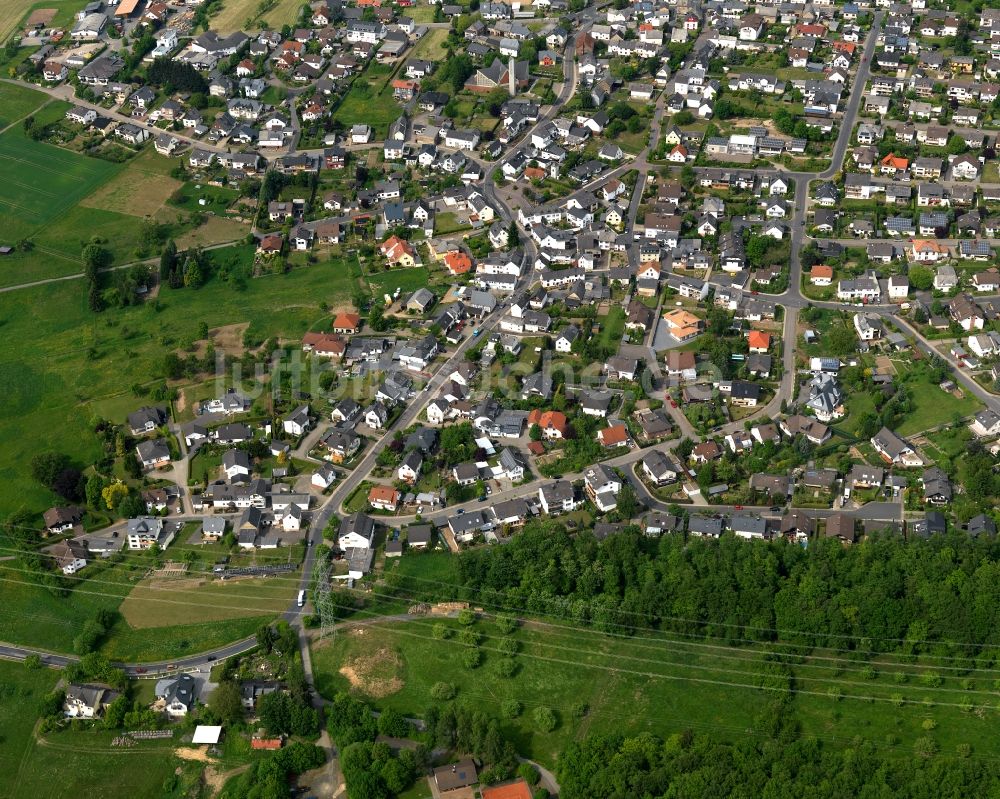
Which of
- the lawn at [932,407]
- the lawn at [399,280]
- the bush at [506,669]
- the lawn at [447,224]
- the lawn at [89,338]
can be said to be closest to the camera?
the bush at [506,669]

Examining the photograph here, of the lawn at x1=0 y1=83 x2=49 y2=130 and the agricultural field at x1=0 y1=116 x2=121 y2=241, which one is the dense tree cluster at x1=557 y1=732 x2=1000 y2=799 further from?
the lawn at x1=0 y1=83 x2=49 y2=130

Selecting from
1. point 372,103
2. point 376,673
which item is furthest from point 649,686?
point 372,103

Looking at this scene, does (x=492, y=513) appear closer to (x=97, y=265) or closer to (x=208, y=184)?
(x=97, y=265)

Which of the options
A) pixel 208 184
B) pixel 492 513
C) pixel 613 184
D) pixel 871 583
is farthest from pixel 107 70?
pixel 871 583

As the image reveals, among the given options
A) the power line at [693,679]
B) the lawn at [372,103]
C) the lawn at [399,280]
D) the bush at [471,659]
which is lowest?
the power line at [693,679]

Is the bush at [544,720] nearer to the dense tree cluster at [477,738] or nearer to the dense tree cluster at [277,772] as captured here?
the dense tree cluster at [477,738]

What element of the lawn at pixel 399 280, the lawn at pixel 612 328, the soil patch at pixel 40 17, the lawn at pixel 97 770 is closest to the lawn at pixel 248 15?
the soil patch at pixel 40 17

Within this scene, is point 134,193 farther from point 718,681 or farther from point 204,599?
point 718,681
